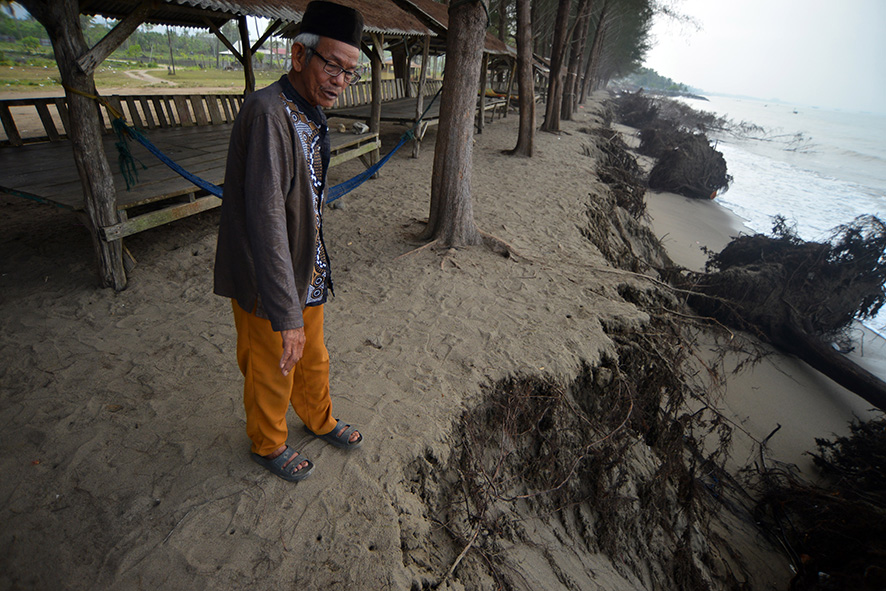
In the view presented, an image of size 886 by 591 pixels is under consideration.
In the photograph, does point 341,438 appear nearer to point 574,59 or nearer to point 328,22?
point 328,22

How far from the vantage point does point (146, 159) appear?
5008 millimetres

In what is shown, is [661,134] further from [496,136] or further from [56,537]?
[56,537]

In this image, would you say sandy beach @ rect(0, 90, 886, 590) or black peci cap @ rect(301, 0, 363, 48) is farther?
sandy beach @ rect(0, 90, 886, 590)

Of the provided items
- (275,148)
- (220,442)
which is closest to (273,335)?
(275,148)

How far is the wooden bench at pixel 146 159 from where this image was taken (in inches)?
143

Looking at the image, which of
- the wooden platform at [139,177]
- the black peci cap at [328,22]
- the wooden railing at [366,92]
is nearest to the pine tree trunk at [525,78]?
the wooden railing at [366,92]

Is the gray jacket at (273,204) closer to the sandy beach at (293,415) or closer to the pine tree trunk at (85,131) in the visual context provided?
the sandy beach at (293,415)

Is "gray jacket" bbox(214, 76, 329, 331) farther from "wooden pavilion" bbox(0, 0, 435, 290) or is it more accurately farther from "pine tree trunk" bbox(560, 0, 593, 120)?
"pine tree trunk" bbox(560, 0, 593, 120)

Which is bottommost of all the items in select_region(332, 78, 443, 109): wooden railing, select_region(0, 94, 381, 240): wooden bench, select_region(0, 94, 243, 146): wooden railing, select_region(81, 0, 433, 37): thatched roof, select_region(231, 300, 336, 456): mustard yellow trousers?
select_region(231, 300, 336, 456): mustard yellow trousers

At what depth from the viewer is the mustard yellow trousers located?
5.44 feet

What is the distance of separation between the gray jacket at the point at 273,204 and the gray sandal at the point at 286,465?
799 mm

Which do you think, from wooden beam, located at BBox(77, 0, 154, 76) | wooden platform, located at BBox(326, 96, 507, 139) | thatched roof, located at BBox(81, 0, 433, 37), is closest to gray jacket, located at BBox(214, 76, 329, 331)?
wooden beam, located at BBox(77, 0, 154, 76)

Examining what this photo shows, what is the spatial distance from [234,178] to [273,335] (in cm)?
60

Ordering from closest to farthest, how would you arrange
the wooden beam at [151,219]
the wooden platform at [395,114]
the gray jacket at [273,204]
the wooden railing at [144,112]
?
the gray jacket at [273,204], the wooden beam at [151,219], the wooden railing at [144,112], the wooden platform at [395,114]
